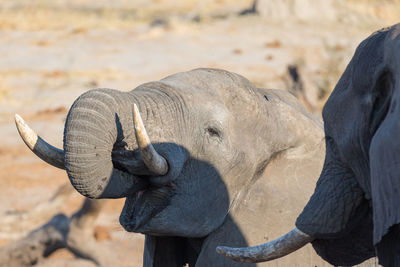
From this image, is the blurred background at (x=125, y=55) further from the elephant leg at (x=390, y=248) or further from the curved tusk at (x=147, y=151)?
the elephant leg at (x=390, y=248)

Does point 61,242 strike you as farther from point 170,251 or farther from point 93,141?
point 93,141

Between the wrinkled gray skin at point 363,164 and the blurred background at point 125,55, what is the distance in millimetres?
3867

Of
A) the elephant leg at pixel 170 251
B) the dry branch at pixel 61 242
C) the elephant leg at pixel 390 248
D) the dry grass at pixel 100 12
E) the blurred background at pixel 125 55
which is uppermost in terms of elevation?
the elephant leg at pixel 390 248

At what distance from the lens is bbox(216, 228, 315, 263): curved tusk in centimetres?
233

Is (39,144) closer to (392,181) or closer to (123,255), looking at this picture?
(392,181)

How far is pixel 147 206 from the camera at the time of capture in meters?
3.11

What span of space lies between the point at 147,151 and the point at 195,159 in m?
0.32

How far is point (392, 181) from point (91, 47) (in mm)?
11294

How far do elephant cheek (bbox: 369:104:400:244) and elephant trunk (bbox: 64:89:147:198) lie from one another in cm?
122

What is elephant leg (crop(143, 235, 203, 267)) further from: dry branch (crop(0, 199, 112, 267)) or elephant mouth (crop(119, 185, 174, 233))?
dry branch (crop(0, 199, 112, 267))

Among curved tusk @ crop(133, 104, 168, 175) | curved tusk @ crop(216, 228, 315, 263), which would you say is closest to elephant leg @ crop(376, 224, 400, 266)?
curved tusk @ crop(216, 228, 315, 263)

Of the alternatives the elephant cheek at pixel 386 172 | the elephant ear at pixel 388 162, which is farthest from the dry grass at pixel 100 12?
the elephant cheek at pixel 386 172

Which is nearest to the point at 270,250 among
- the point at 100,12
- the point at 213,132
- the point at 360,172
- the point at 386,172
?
the point at 360,172

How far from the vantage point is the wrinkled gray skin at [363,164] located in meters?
1.80
